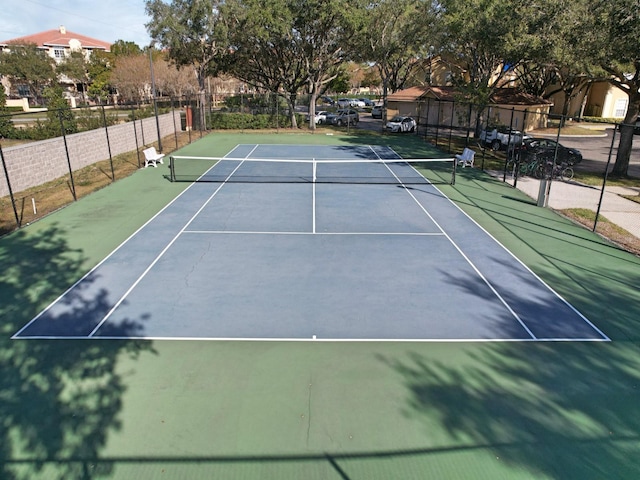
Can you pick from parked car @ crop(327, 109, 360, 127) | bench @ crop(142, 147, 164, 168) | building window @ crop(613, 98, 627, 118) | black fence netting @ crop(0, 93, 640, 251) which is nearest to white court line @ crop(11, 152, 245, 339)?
black fence netting @ crop(0, 93, 640, 251)

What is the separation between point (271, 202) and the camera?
1634 cm

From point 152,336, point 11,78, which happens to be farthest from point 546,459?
point 11,78

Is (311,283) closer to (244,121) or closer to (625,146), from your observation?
(625,146)

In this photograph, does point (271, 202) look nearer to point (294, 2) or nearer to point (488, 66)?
point (294, 2)

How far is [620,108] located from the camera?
169 feet

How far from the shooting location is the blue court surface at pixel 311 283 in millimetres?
8242

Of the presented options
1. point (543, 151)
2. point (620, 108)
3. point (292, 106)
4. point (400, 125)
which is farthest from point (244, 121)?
point (620, 108)

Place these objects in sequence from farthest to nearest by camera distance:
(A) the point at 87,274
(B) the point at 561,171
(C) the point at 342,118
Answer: (C) the point at 342,118, (B) the point at 561,171, (A) the point at 87,274

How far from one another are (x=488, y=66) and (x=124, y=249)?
30736mm

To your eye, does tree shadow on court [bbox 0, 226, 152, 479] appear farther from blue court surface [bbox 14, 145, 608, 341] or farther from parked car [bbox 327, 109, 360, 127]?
parked car [bbox 327, 109, 360, 127]

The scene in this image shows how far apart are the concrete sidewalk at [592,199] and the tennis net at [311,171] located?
3.52m

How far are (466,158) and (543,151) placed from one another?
142 inches

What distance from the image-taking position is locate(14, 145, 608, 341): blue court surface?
824 cm

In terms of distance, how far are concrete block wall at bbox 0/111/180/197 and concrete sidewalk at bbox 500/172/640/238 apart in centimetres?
1796
